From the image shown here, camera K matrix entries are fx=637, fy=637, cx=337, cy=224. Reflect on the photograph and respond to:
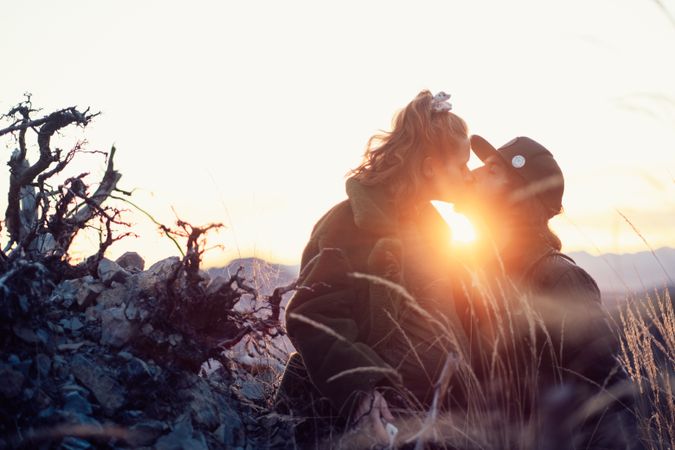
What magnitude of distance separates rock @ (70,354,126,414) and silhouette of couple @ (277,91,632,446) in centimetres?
95

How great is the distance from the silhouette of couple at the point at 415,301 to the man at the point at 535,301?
0.01 m

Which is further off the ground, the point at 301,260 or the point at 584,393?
the point at 301,260

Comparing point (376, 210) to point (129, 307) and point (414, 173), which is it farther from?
point (129, 307)

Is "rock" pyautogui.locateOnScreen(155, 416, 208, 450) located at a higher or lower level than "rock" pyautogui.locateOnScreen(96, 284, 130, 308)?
lower

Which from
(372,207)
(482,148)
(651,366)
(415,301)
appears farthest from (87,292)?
(651,366)

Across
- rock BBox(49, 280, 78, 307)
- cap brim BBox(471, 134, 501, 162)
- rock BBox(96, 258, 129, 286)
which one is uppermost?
cap brim BBox(471, 134, 501, 162)

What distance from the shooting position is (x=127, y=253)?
16.4 ft

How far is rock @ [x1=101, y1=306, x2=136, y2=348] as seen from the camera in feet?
11.4

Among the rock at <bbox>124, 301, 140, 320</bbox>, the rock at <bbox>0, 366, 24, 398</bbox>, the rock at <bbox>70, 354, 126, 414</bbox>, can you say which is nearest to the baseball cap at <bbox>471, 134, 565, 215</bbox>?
the rock at <bbox>124, 301, 140, 320</bbox>

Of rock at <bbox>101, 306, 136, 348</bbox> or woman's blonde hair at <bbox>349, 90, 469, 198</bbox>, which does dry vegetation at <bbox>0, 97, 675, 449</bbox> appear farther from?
woman's blonde hair at <bbox>349, 90, 469, 198</bbox>

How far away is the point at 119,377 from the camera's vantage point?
10.8 ft

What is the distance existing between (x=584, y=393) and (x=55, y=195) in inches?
140

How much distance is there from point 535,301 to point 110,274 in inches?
104

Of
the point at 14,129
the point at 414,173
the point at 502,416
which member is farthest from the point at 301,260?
the point at 14,129
